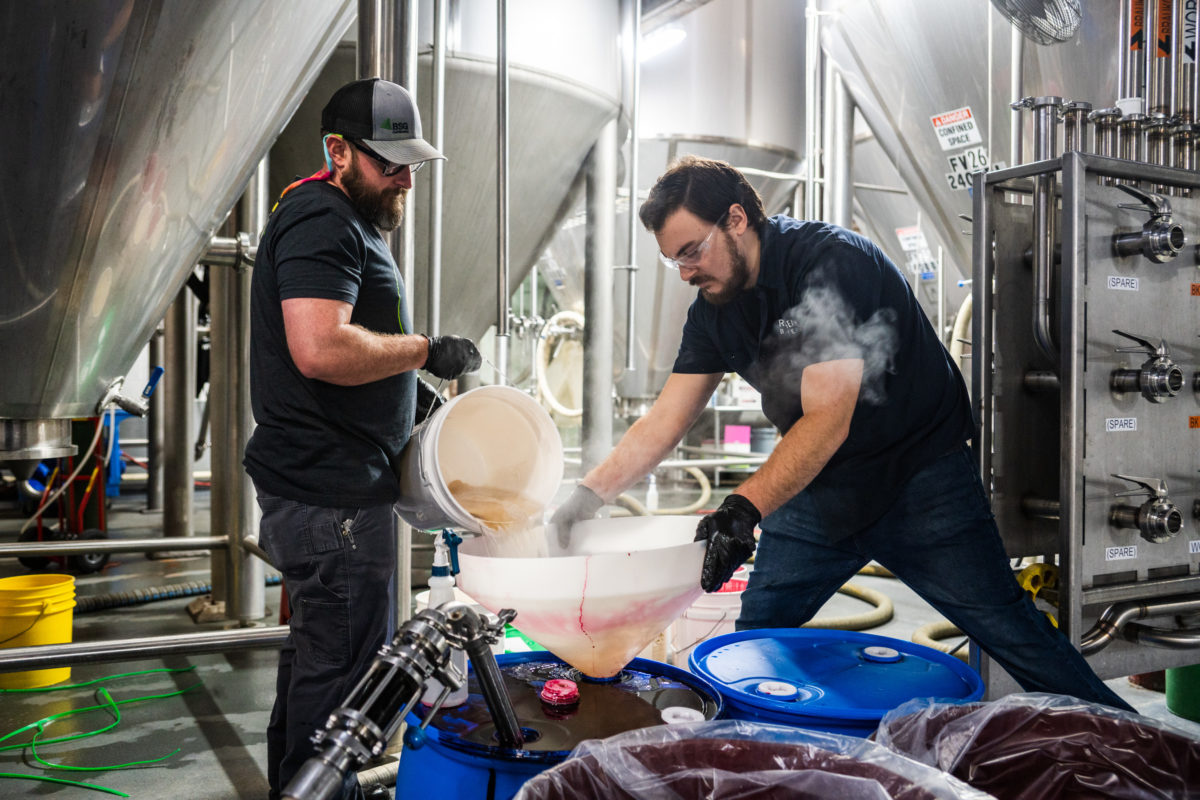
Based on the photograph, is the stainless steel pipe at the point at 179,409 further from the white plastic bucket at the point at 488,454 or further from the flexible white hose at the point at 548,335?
the white plastic bucket at the point at 488,454

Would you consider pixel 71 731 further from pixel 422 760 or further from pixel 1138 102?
pixel 1138 102

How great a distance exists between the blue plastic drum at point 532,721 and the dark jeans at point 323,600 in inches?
13.9

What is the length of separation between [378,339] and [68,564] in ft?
11.9

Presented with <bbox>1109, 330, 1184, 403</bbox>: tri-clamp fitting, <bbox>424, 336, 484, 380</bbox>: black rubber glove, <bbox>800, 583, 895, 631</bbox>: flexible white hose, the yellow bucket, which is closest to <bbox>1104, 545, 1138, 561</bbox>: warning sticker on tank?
<bbox>1109, 330, 1184, 403</bbox>: tri-clamp fitting

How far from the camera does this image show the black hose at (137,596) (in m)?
3.47

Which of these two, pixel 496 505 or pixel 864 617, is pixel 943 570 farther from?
pixel 864 617

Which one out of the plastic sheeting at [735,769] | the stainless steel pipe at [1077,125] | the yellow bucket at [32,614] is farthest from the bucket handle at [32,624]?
the stainless steel pipe at [1077,125]

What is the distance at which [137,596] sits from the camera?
3.56 meters

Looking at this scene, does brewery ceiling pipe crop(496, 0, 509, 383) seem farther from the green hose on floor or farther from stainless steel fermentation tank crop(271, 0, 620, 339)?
the green hose on floor

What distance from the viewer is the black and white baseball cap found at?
5.29 ft

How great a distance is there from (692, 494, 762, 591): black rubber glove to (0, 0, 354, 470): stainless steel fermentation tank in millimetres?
1154

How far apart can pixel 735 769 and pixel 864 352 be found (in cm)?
88

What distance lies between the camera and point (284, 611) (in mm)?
2775

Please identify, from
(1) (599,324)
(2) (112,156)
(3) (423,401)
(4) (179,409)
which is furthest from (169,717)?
(1) (599,324)
